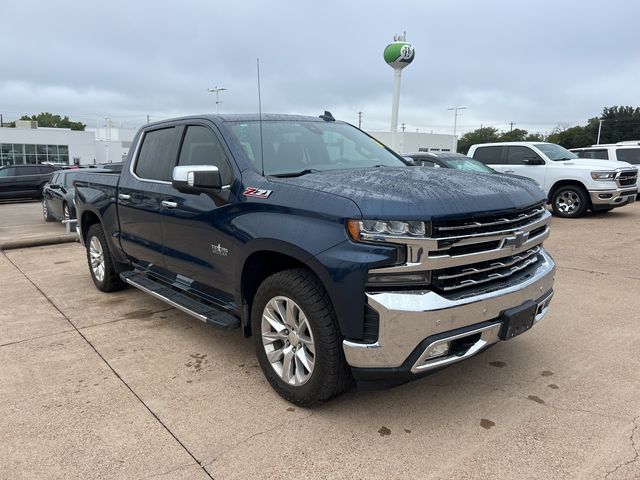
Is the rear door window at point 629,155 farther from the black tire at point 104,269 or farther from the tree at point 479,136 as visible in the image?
the tree at point 479,136

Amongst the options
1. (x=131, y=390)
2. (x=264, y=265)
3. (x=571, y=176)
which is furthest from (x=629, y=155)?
(x=131, y=390)

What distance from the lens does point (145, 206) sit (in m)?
4.59

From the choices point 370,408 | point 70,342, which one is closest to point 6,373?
point 70,342

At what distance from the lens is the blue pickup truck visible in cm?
268

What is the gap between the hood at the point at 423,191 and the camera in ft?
8.84

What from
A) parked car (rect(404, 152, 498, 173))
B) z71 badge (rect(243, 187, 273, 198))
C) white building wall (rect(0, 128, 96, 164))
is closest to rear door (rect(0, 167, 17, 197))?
parked car (rect(404, 152, 498, 173))

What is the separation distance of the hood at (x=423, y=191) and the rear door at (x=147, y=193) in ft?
5.24

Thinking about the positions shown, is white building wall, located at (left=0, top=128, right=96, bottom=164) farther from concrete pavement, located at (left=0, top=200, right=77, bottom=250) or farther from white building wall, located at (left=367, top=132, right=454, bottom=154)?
white building wall, located at (left=367, top=132, right=454, bottom=154)

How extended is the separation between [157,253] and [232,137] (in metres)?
→ 1.43

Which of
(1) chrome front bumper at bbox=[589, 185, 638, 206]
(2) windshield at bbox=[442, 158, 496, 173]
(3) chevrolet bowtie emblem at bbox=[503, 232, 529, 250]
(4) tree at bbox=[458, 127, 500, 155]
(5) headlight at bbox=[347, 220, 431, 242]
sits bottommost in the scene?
(1) chrome front bumper at bbox=[589, 185, 638, 206]

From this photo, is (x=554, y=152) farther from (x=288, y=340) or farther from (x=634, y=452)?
(x=288, y=340)

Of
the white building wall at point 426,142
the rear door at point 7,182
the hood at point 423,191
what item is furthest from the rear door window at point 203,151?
the white building wall at point 426,142

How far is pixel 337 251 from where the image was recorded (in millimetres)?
2742

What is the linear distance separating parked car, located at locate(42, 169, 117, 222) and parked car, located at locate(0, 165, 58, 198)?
8649 mm
